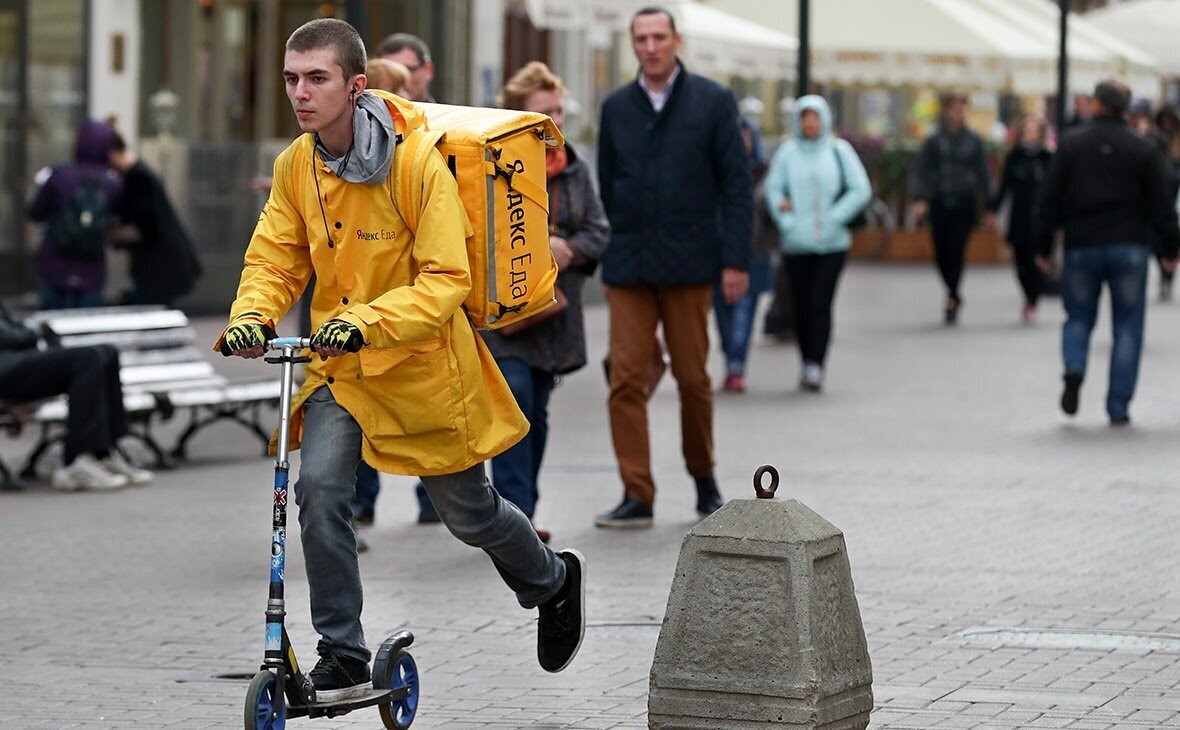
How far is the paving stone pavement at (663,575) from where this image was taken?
258 inches

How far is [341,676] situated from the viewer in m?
5.94

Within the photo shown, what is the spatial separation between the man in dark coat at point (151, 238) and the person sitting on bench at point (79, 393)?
15.7 feet

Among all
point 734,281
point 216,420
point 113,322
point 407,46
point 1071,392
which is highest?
point 407,46

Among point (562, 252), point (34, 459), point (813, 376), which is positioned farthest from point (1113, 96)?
point (34, 459)

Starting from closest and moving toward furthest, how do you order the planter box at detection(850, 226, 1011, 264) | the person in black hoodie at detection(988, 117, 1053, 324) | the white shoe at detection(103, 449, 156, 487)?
the white shoe at detection(103, 449, 156, 487), the person in black hoodie at detection(988, 117, 1053, 324), the planter box at detection(850, 226, 1011, 264)

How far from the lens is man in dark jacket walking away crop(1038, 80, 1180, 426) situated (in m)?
13.6

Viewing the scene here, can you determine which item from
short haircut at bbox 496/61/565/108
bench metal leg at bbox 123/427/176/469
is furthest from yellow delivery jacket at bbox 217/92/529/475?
bench metal leg at bbox 123/427/176/469

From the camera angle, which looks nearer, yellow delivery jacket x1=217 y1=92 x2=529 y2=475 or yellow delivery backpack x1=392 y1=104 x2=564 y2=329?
yellow delivery jacket x1=217 y1=92 x2=529 y2=475

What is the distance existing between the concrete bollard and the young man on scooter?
75 centimetres

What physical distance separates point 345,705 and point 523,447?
3.27m

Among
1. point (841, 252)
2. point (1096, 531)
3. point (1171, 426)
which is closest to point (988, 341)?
point (841, 252)

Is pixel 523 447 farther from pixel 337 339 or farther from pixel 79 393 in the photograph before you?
pixel 337 339

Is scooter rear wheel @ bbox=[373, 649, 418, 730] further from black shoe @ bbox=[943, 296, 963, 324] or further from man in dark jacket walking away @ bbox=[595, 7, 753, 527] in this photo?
black shoe @ bbox=[943, 296, 963, 324]

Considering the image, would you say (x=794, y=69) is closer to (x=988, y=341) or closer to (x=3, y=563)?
(x=988, y=341)
